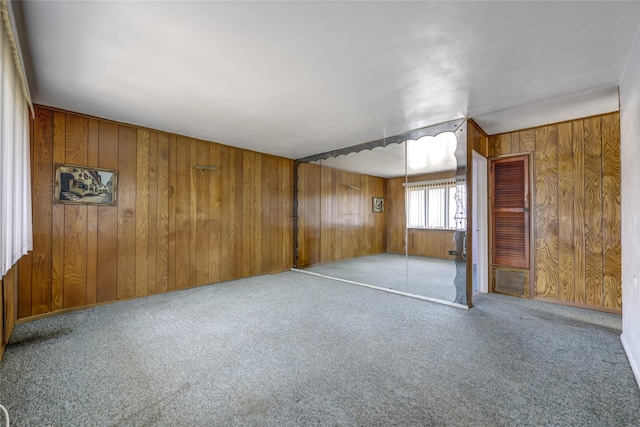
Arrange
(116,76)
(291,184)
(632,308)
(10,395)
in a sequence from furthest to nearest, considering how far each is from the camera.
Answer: (291,184) < (116,76) < (632,308) < (10,395)

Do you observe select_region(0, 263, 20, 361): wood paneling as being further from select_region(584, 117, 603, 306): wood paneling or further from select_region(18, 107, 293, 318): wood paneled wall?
select_region(584, 117, 603, 306): wood paneling

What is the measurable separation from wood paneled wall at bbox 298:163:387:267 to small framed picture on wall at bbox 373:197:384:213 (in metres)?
0.12

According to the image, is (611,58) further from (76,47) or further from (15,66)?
(15,66)

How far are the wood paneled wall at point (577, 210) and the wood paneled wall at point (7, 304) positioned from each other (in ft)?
19.3

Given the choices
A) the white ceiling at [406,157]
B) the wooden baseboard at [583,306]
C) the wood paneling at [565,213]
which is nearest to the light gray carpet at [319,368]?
the wooden baseboard at [583,306]

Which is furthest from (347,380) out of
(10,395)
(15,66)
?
(15,66)

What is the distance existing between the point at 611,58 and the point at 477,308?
2716 millimetres

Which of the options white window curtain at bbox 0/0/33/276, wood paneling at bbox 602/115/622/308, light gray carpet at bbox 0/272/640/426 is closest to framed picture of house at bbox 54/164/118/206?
white window curtain at bbox 0/0/33/276

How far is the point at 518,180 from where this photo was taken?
3.91m

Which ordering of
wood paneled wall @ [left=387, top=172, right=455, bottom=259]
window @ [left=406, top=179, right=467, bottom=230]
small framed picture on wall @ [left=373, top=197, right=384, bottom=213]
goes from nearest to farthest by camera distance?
window @ [left=406, top=179, right=467, bottom=230], wood paneled wall @ [left=387, top=172, right=455, bottom=259], small framed picture on wall @ [left=373, top=197, right=384, bottom=213]

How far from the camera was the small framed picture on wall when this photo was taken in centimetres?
801

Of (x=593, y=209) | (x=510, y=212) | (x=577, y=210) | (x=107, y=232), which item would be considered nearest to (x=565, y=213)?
(x=577, y=210)

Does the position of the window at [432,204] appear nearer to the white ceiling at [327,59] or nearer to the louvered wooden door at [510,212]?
the louvered wooden door at [510,212]

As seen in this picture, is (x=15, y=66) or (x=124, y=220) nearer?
(x=15, y=66)
